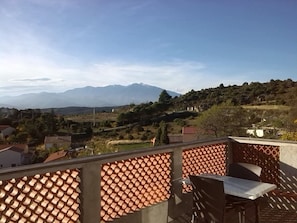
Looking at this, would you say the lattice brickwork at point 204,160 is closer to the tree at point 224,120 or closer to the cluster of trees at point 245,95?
the cluster of trees at point 245,95

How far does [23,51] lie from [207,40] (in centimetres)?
1257

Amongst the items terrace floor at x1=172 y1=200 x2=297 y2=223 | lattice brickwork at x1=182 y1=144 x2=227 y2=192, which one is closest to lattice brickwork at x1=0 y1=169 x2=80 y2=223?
terrace floor at x1=172 y1=200 x2=297 y2=223

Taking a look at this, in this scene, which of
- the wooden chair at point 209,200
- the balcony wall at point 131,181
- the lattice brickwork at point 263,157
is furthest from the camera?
the lattice brickwork at point 263,157

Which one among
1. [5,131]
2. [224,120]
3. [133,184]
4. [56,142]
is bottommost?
[56,142]

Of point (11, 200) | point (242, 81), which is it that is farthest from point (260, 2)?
point (242, 81)

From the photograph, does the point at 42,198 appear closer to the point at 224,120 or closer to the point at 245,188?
the point at 245,188

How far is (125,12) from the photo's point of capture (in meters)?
15.0

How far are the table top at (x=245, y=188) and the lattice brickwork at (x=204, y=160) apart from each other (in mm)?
947

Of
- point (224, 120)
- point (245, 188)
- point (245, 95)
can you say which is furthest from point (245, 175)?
point (245, 95)

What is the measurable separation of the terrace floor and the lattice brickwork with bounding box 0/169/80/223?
171 centimetres

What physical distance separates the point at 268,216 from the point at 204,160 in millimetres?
1215

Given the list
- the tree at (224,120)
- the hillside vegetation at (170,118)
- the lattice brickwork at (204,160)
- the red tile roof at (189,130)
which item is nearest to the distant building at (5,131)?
the hillside vegetation at (170,118)

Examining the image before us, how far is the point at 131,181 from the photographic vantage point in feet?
13.2

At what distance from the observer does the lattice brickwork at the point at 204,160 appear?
16.0 ft
